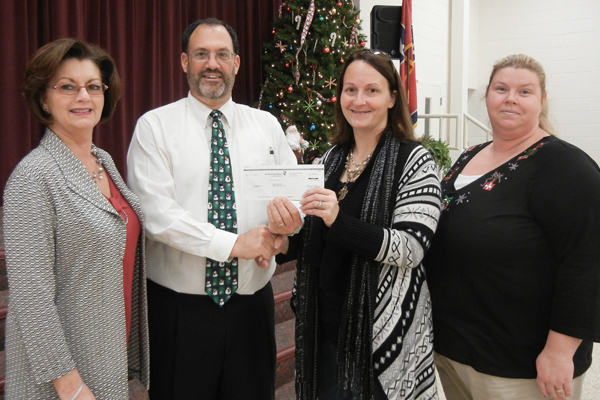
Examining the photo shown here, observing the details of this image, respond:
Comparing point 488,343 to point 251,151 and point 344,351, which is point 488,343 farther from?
point 251,151

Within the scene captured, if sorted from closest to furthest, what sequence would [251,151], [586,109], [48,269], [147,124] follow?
[48,269]
[147,124]
[251,151]
[586,109]

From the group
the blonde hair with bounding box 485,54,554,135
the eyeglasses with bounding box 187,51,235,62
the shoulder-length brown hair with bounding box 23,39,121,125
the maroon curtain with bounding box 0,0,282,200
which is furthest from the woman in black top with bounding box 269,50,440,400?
the maroon curtain with bounding box 0,0,282,200

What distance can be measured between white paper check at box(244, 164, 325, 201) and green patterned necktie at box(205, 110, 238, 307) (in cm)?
22

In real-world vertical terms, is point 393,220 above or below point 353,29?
below

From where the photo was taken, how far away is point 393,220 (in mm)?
1506

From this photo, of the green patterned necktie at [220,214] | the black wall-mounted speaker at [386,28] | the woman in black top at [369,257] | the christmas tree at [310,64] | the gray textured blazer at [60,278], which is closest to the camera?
the gray textured blazer at [60,278]

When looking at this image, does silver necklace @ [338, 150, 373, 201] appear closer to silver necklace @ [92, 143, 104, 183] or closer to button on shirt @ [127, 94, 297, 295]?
button on shirt @ [127, 94, 297, 295]

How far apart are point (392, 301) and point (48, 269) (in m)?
1.03

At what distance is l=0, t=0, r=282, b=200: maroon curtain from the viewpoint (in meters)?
3.41

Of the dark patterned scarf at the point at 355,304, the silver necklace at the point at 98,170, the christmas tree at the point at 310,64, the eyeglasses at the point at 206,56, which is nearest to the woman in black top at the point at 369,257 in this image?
the dark patterned scarf at the point at 355,304

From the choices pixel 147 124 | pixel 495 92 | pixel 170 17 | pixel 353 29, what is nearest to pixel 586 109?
pixel 353 29

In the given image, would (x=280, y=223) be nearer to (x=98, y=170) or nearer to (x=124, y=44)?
(x=98, y=170)

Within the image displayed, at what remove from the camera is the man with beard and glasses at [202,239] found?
5.40ft

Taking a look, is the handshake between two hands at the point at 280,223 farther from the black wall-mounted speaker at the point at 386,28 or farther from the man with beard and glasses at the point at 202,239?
the black wall-mounted speaker at the point at 386,28
